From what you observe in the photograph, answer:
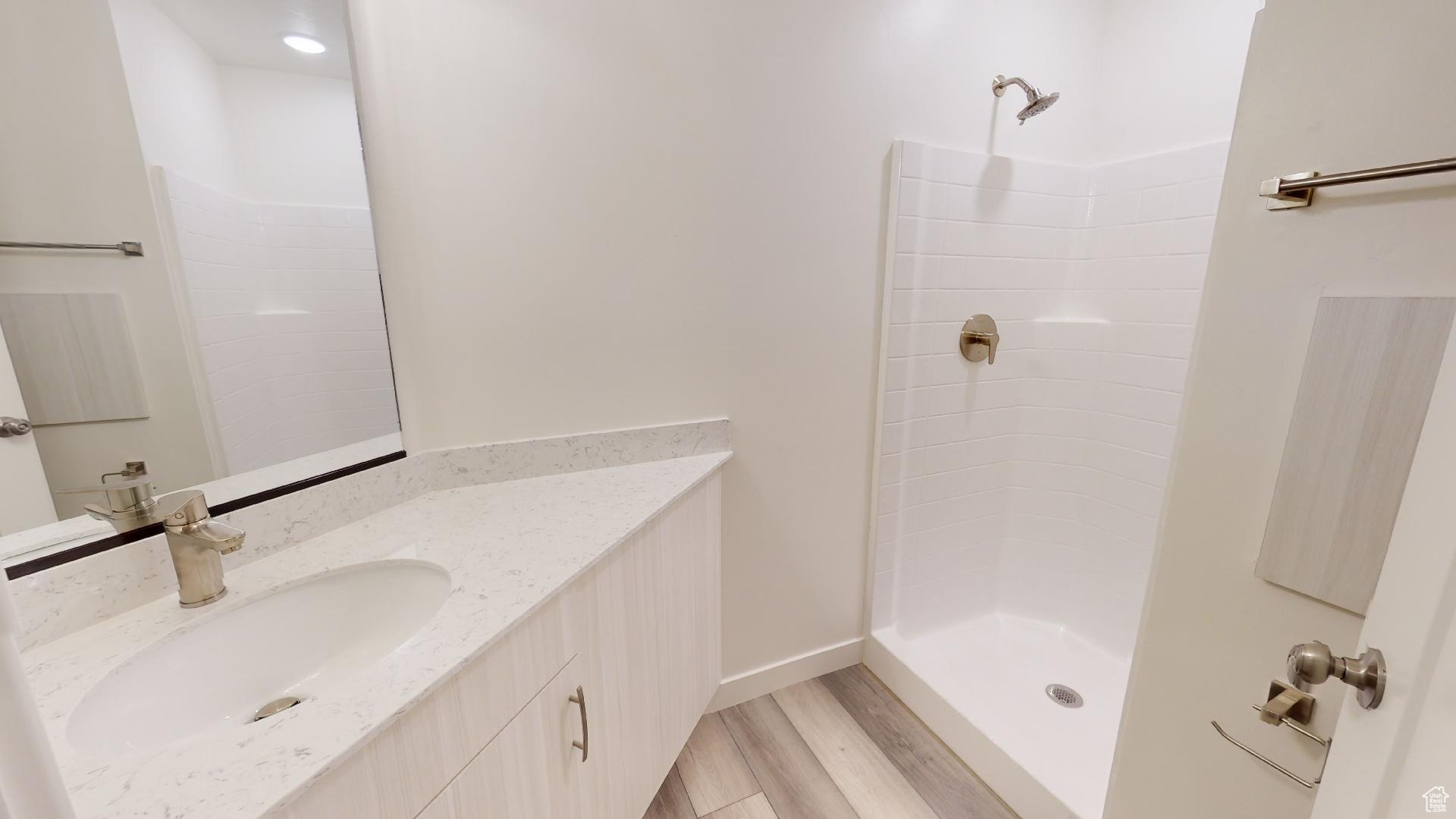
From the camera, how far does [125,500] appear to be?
803mm

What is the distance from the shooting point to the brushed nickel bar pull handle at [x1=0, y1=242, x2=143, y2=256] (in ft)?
2.42

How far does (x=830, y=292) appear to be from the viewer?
5.11 ft

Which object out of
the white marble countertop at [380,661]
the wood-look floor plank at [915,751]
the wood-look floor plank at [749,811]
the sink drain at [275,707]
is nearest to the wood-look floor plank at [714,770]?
the wood-look floor plank at [749,811]

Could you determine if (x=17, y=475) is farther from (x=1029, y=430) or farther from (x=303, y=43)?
(x=1029, y=430)

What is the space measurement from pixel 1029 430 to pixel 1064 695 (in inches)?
34.8

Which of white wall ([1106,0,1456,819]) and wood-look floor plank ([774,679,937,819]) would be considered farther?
wood-look floor plank ([774,679,937,819])

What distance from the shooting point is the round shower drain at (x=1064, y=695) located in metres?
1.69

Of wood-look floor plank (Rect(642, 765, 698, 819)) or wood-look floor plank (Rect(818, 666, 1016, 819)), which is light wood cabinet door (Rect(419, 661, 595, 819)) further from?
wood-look floor plank (Rect(818, 666, 1016, 819))

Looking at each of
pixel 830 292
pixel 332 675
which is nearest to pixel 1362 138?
pixel 830 292

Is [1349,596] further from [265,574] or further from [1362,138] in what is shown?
[265,574]

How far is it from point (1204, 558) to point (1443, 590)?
17.5 inches

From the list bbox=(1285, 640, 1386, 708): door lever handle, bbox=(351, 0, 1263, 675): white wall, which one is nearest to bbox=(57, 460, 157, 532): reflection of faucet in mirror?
bbox=(351, 0, 1263, 675): white wall

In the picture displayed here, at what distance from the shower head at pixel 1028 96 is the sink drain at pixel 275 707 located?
210 centimetres

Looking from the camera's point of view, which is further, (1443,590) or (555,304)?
(555,304)
